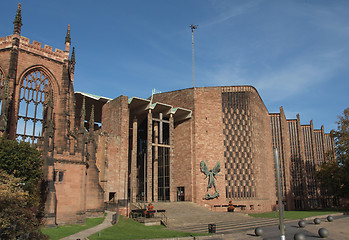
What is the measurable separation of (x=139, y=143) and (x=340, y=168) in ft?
A: 103

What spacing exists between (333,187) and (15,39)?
49631 millimetres

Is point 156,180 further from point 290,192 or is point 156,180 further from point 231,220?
point 290,192

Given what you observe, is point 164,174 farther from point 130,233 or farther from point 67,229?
point 67,229

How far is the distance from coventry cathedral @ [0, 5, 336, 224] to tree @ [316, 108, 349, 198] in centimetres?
961

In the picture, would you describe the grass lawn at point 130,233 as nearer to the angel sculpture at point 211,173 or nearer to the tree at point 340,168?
the angel sculpture at point 211,173

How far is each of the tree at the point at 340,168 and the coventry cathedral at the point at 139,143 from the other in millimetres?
9615

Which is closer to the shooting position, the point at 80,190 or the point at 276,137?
the point at 80,190

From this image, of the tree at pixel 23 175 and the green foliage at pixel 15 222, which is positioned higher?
the tree at pixel 23 175

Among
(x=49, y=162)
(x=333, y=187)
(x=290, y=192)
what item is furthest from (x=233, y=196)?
(x=49, y=162)

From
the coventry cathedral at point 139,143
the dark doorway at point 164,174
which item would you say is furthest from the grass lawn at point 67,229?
the dark doorway at point 164,174

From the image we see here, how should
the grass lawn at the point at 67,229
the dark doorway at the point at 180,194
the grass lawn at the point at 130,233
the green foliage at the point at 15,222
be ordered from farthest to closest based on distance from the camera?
the dark doorway at the point at 180,194 → the grass lawn at the point at 130,233 → the grass lawn at the point at 67,229 → the green foliage at the point at 15,222

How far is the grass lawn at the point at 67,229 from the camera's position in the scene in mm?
19638

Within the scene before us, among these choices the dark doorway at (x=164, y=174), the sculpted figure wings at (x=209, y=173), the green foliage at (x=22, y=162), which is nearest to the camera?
the green foliage at (x=22, y=162)

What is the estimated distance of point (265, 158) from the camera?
54.2m
